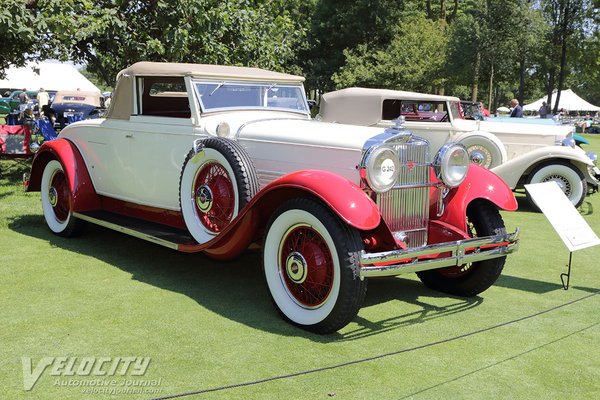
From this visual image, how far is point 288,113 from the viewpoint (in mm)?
5492

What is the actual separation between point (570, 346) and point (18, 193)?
7983 millimetres

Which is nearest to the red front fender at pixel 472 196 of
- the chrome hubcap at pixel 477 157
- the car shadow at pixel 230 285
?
the car shadow at pixel 230 285

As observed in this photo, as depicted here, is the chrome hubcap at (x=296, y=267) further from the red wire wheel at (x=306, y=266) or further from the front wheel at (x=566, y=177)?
the front wheel at (x=566, y=177)

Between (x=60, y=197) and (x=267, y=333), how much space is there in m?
3.60

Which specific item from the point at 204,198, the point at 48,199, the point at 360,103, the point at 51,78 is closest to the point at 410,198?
the point at 204,198

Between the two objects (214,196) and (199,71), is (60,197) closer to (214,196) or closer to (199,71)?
(199,71)

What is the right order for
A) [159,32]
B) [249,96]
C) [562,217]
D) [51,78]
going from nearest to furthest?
[562,217]
[249,96]
[159,32]
[51,78]

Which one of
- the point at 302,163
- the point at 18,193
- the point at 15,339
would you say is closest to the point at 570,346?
the point at 302,163

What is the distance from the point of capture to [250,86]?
5.36 meters

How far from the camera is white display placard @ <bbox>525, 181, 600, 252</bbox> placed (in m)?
4.61

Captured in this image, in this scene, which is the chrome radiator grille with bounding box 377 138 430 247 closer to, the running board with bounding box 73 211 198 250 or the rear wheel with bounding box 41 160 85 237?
the running board with bounding box 73 211 198 250

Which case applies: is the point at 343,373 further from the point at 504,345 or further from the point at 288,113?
the point at 288,113

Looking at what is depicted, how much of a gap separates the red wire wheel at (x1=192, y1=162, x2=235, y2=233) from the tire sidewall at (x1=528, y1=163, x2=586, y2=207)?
241 inches

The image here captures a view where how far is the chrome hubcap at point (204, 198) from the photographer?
180 inches
